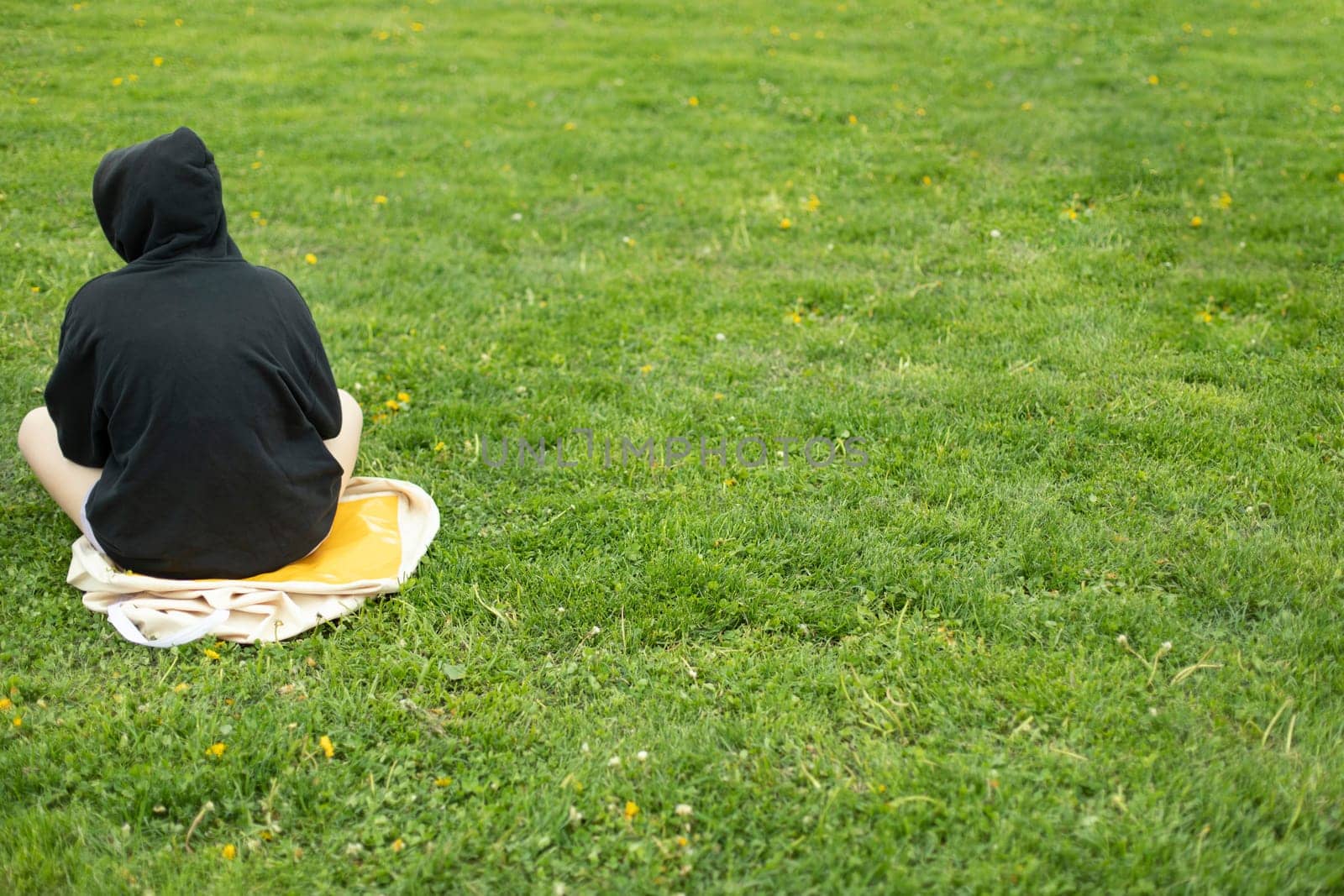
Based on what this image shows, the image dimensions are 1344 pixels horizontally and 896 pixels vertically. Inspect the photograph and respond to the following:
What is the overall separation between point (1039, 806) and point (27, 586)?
3526mm

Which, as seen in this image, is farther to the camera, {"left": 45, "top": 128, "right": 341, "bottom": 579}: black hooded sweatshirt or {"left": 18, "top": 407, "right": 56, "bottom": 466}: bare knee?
{"left": 18, "top": 407, "right": 56, "bottom": 466}: bare knee

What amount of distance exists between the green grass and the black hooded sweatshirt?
1.41ft

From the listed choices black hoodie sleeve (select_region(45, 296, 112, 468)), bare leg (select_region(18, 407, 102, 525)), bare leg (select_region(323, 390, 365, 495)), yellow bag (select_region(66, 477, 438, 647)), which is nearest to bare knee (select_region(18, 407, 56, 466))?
bare leg (select_region(18, 407, 102, 525))

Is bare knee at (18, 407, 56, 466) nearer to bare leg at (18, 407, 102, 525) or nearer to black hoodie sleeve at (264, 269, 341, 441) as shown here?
bare leg at (18, 407, 102, 525)

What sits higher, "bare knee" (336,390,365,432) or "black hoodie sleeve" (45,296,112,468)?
"black hoodie sleeve" (45,296,112,468)

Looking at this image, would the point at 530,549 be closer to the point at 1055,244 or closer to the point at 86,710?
the point at 86,710

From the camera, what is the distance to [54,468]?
3650mm

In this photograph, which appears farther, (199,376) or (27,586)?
(27,586)

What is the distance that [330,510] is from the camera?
381 centimetres

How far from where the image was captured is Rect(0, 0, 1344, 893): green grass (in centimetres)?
274

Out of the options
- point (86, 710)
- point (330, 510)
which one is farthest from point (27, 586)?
point (330, 510)

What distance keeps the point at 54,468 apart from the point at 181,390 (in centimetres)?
81

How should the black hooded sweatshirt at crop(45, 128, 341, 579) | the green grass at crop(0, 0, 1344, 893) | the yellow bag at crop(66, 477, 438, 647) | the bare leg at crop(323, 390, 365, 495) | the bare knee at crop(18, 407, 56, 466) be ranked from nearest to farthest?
the green grass at crop(0, 0, 1344, 893) → the black hooded sweatshirt at crop(45, 128, 341, 579) → the yellow bag at crop(66, 477, 438, 647) → the bare knee at crop(18, 407, 56, 466) → the bare leg at crop(323, 390, 365, 495)

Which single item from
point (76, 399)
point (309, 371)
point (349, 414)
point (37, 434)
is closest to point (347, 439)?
point (349, 414)
